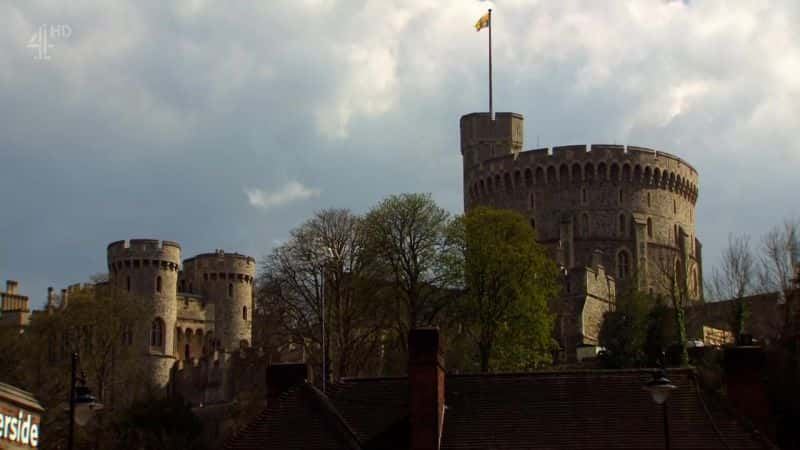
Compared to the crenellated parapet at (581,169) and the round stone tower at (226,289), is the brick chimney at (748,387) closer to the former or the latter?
the crenellated parapet at (581,169)

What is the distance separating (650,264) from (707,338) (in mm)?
21980

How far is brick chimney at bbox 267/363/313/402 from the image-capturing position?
29.0 m

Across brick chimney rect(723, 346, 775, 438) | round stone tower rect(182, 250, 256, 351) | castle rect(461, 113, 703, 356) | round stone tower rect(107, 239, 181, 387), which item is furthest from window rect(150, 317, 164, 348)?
brick chimney rect(723, 346, 775, 438)

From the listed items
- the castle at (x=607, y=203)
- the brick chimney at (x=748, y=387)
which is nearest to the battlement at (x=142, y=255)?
the castle at (x=607, y=203)

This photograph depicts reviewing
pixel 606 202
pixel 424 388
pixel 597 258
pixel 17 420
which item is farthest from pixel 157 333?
pixel 17 420

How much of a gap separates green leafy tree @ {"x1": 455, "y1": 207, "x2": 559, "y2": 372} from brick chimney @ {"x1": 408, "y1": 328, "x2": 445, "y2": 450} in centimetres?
3137

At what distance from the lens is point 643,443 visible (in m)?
25.5

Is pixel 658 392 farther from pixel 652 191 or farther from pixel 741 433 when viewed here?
pixel 652 191

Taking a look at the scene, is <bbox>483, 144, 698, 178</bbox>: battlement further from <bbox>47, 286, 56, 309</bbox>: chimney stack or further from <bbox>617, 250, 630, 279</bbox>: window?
<bbox>47, 286, 56, 309</bbox>: chimney stack

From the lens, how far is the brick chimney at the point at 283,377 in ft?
95.0

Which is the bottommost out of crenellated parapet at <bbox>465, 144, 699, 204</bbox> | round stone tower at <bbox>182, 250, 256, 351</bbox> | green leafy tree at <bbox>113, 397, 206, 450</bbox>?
green leafy tree at <bbox>113, 397, 206, 450</bbox>

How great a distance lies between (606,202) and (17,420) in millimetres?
68952

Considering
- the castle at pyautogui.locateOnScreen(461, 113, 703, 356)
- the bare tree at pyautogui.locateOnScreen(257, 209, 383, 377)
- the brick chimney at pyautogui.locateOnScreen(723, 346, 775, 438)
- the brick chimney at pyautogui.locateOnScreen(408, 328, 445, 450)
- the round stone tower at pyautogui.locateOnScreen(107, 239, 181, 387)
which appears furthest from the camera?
the round stone tower at pyautogui.locateOnScreen(107, 239, 181, 387)

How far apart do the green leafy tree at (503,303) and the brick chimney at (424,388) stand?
103ft
